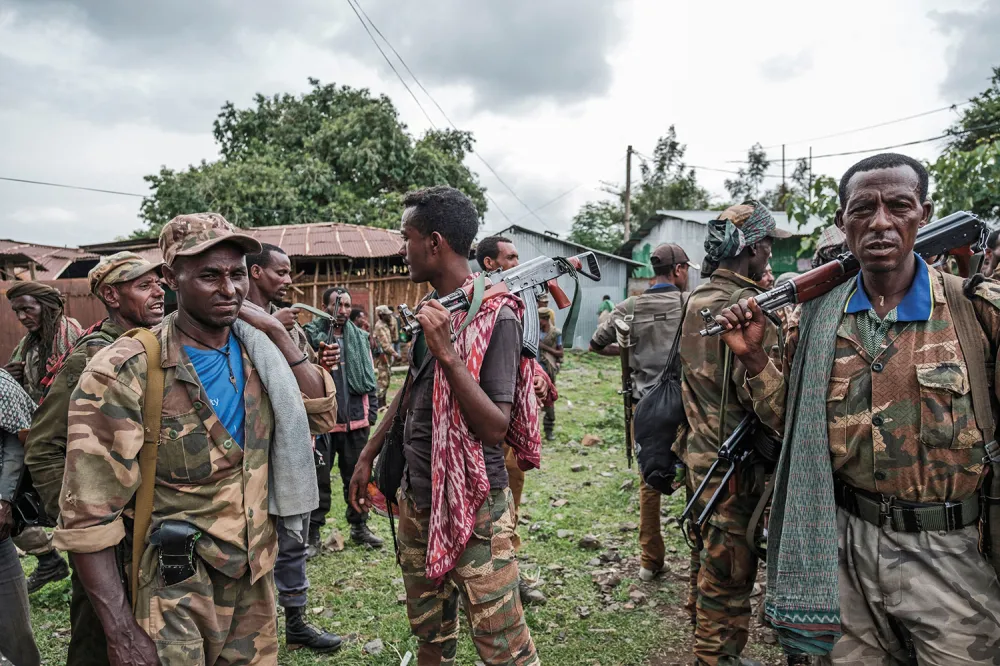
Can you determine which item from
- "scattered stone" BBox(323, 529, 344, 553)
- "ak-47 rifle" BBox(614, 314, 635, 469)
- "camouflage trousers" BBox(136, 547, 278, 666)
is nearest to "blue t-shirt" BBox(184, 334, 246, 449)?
"camouflage trousers" BBox(136, 547, 278, 666)

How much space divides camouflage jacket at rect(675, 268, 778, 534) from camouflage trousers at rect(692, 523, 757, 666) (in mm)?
83

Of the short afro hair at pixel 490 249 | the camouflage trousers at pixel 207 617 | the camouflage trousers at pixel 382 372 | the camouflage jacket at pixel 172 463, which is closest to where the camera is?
the camouflage jacket at pixel 172 463

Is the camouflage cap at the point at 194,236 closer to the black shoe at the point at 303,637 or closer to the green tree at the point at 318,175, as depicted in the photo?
the black shoe at the point at 303,637

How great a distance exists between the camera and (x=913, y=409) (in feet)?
6.61

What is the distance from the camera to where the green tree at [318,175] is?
22.5m

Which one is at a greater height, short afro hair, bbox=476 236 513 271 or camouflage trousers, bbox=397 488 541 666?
short afro hair, bbox=476 236 513 271

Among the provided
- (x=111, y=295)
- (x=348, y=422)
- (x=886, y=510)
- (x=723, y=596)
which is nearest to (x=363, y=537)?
(x=348, y=422)

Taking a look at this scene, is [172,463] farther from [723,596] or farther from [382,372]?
[382,372]

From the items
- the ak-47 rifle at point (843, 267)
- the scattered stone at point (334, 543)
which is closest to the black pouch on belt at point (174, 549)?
the ak-47 rifle at point (843, 267)

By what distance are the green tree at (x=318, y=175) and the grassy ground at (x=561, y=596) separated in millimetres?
17511

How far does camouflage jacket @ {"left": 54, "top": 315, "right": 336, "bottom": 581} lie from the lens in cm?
190

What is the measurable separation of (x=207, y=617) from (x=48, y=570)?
3.61 metres

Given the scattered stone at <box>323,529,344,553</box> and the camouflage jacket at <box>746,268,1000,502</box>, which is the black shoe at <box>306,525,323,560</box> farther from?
the camouflage jacket at <box>746,268,1000,502</box>

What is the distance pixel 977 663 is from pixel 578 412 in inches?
359
